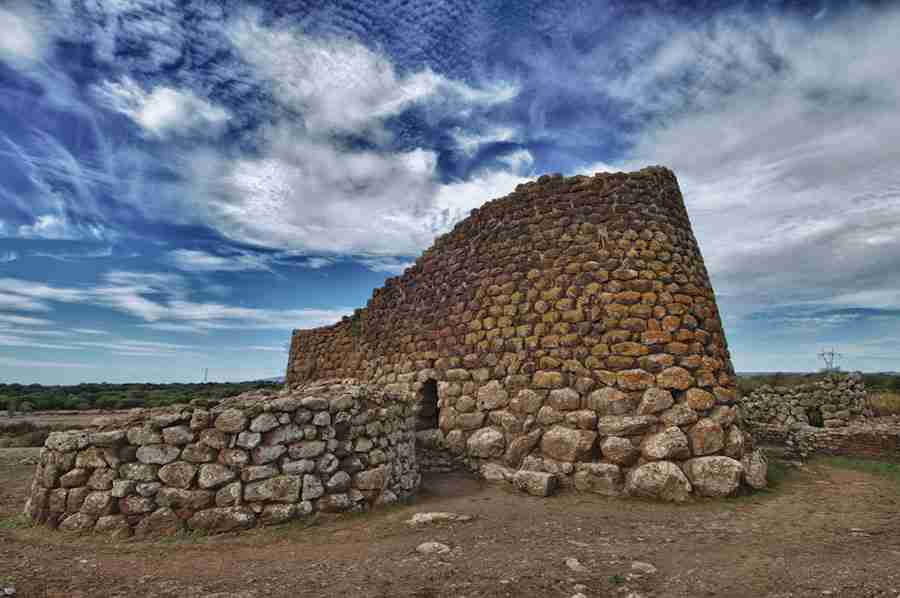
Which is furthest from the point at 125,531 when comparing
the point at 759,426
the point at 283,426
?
the point at 759,426

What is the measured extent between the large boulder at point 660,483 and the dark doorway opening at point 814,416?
11553 millimetres

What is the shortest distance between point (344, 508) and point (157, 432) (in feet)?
7.45

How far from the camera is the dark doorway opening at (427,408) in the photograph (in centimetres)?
930

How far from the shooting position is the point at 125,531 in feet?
17.0

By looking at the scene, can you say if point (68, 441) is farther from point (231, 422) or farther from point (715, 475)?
point (715, 475)

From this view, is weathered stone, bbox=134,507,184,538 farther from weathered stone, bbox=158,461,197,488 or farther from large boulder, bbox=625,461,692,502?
large boulder, bbox=625,461,692,502

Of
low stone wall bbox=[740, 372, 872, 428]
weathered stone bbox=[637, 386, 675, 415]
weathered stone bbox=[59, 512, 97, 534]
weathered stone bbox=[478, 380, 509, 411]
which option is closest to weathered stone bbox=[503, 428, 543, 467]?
weathered stone bbox=[478, 380, 509, 411]

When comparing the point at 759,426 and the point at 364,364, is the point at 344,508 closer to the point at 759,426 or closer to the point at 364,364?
the point at 364,364

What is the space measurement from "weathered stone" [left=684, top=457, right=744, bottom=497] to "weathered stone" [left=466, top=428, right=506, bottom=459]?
2.68 meters

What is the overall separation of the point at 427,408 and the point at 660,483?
444cm

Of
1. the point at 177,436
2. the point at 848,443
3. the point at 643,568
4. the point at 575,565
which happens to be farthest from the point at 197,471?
the point at 848,443

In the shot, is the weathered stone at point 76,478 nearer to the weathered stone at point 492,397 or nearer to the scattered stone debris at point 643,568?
the weathered stone at point 492,397

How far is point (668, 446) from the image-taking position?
652cm

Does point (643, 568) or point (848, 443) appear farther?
point (848, 443)
